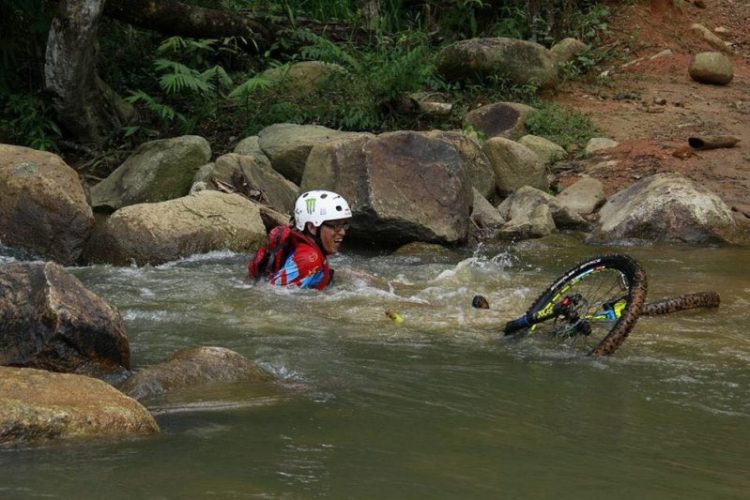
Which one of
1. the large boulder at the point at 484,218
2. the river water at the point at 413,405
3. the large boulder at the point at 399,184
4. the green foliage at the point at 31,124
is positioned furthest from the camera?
the green foliage at the point at 31,124

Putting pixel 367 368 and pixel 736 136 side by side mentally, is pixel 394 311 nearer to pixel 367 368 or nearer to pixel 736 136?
pixel 367 368

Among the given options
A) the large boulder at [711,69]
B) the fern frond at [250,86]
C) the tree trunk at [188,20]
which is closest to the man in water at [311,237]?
the fern frond at [250,86]

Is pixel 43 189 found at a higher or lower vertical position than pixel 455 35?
lower

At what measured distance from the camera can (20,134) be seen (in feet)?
44.2

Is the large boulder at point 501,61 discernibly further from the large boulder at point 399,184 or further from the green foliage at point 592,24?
the large boulder at point 399,184

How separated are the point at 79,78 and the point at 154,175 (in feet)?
6.20

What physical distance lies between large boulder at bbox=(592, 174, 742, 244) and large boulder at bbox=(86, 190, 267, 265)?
3.63 m

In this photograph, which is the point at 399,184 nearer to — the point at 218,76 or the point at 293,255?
the point at 293,255

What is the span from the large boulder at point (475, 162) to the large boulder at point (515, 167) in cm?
18

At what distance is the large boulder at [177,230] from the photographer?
31.3 feet

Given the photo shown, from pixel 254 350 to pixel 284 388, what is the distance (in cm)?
101

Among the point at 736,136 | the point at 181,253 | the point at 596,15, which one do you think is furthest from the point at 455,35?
the point at 181,253

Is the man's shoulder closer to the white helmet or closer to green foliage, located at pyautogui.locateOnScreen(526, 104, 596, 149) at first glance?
the white helmet

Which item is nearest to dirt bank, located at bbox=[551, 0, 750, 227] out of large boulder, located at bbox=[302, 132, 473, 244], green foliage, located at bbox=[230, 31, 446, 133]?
green foliage, located at bbox=[230, 31, 446, 133]
